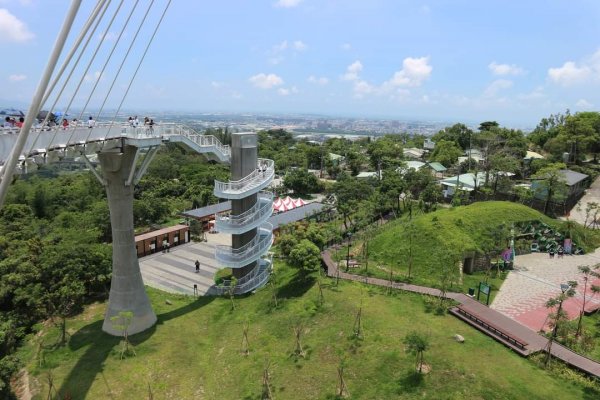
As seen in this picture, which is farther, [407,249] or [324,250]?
[324,250]

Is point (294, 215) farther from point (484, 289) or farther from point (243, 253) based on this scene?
point (484, 289)

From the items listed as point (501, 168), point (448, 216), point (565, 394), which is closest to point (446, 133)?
point (501, 168)

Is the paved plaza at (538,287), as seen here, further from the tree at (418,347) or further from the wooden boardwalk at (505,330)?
the tree at (418,347)

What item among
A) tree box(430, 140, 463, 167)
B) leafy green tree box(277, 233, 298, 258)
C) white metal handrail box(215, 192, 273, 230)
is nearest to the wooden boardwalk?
leafy green tree box(277, 233, 298, 258)

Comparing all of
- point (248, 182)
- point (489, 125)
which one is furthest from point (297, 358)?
point (489, 125)

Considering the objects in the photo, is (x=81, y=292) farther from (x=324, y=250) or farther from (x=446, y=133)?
(x=446, y=133)

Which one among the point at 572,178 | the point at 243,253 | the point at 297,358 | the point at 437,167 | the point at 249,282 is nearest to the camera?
the point at 297,358

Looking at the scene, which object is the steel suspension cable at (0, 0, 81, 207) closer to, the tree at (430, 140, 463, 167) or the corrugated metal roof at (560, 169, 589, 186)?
the corrugated metal roof at (560, 169, 589, 186)

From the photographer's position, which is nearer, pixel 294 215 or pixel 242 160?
pixel 242 160
